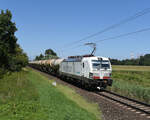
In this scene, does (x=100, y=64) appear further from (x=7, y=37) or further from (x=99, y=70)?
(x=7, y=37)

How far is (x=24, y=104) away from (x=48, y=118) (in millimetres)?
2419

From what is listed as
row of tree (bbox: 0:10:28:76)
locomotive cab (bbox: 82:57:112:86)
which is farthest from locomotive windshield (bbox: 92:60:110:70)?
row of tree (bbox: 0:10:28:76)

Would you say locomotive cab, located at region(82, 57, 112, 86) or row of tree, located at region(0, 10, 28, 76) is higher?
row of tree, located at region(0, 10, 28, 76)

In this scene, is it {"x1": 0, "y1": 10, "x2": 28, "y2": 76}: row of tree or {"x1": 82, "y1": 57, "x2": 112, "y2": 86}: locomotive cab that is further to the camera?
{"x1": 0, "y1": 10, "x2": 28, "y2": 76}: row of tree

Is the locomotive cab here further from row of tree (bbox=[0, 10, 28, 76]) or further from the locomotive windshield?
row of tree (bbox=[0, 10, 28, 76])

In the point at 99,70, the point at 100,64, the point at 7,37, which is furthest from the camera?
the point at 7,37

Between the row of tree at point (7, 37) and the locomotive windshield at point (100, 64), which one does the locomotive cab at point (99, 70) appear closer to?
the locomotive windshield at point (100, 64)

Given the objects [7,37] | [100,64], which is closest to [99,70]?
[100,64]

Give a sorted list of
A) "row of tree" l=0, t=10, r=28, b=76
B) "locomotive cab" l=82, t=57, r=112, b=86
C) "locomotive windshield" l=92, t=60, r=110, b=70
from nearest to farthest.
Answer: "locomotive cab" l=82, t=57, r=112, b=86
"locomotive windshield" l=92, t=60, r=110, b=70
"row of tree" l=0, t=10, r=28, b=76

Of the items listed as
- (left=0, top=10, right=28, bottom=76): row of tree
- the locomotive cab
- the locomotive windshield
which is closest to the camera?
the locomotive cab

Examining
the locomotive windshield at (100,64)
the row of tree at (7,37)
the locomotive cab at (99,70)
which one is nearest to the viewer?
the locomotive cab at (99,70)

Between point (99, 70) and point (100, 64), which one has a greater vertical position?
point (100, 64)

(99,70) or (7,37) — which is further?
(7,37)

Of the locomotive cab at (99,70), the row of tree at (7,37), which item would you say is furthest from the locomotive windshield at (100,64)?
the row of tree at (7,37)
